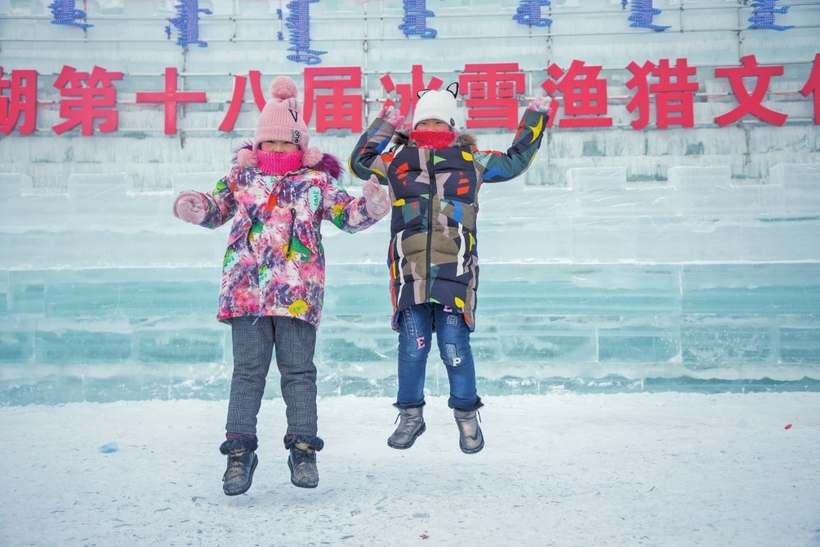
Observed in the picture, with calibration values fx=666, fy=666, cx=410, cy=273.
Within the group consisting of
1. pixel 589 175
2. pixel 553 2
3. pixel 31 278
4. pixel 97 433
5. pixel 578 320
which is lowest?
pixel 97 433

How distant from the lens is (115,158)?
395 centimetres

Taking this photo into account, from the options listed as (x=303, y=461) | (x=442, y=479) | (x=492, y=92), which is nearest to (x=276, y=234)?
(x=303, y=461)

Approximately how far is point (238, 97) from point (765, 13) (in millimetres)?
3118

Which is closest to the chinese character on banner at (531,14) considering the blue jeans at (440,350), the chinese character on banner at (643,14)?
the chinese character on banner at (643,14)

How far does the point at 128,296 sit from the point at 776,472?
3.39m

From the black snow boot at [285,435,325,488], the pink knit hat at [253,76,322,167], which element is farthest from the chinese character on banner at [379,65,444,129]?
the black snow boot at [285,435,325,488]

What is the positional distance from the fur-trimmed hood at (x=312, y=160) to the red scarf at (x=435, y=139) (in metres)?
0.31

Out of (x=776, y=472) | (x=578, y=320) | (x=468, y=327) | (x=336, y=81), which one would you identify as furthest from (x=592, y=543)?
(x=336, y=81)

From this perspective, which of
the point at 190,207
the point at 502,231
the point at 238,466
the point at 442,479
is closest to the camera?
the point at 238,466

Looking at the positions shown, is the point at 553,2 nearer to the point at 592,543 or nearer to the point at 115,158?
the point at 115,158

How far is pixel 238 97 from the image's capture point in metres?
3.94

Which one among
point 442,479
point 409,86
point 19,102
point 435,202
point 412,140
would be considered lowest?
point 442,479

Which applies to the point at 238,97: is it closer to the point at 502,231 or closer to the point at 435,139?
the point at 502,231

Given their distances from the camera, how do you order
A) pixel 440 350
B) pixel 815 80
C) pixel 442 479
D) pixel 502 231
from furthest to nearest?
pixel 502 231 < pixel 815 80 < pixel 442 479 < pixel 440 350
